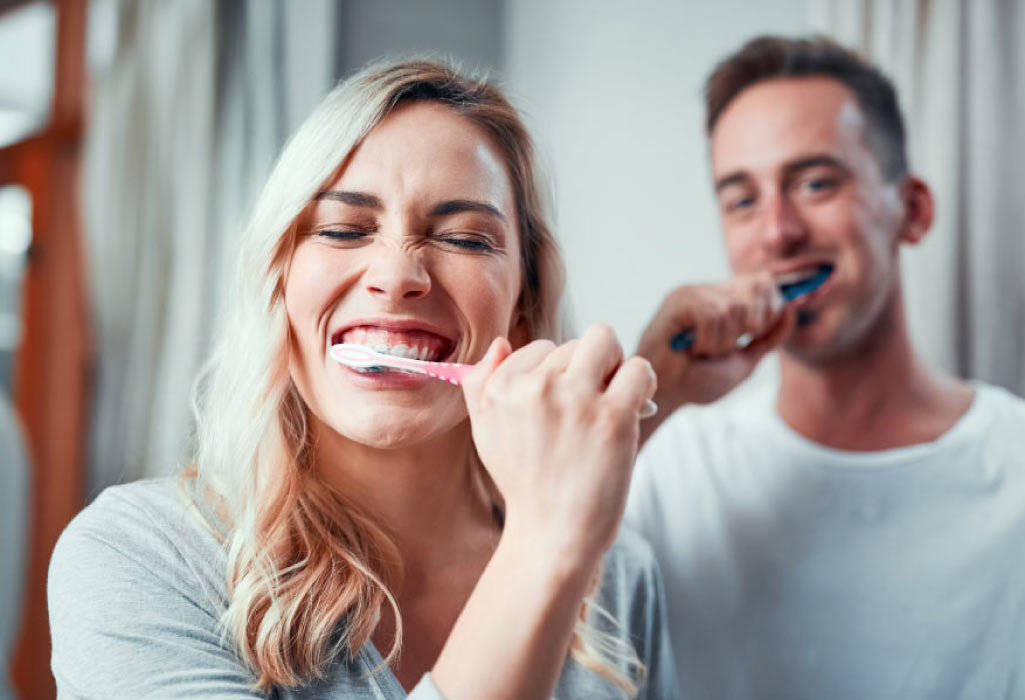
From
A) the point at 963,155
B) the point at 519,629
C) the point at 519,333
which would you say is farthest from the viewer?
the point at 963,155

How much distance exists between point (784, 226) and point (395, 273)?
40 centimetres

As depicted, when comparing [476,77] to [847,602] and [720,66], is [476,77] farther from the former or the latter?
[847,602]

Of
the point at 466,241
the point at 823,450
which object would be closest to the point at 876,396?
the point at 823,450

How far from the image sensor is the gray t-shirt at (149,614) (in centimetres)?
48

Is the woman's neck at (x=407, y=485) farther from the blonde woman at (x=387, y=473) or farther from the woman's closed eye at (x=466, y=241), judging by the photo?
the woman's closed eye at (x=466, y=241)

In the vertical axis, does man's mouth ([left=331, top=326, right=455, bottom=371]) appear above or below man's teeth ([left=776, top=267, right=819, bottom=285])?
below

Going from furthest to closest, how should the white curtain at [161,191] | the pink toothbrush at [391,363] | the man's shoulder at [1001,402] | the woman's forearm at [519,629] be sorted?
the white curtain at [161,191] < the man's shoulder at [1001,402] < the pink toothbrush at [391,363] < the woman's forearm at [519,629]

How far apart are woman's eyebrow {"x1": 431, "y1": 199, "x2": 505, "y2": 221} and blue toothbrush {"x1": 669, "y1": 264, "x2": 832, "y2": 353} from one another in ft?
0.90

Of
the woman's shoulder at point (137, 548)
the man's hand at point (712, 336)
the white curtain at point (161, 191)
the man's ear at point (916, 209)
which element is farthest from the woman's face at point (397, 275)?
the white curtain at point (161, 191)

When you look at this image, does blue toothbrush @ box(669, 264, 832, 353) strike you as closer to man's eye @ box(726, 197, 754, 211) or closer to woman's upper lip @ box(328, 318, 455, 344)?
man's eye @ box(726, 197, 754, 211)

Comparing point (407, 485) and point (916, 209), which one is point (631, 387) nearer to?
point (407, 485)

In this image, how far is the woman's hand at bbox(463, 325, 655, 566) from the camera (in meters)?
0.45

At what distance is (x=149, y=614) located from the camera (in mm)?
496

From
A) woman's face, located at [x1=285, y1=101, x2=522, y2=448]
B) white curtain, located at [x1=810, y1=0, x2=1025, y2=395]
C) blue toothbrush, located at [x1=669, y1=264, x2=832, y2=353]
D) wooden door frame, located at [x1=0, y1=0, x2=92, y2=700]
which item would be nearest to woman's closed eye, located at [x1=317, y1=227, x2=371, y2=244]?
woman's face, located at [x1=285, y1=101, x2=522, y2=448]
